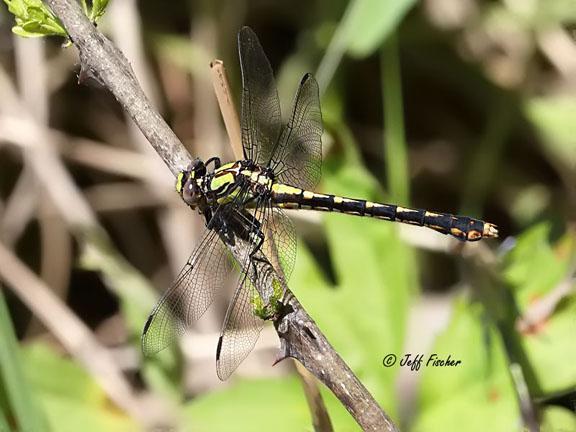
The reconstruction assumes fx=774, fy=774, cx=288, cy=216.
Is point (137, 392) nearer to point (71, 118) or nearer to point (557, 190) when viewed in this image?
point (71, 118)

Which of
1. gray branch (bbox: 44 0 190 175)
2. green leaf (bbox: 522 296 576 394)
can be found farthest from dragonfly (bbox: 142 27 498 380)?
green leaf (bbox: 522 296 576 394)

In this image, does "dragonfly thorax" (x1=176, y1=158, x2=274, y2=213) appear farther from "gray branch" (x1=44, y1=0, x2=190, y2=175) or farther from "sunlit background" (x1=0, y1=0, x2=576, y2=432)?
"sunlit background" (x1=0, y1=0, x2=576, y2=432)

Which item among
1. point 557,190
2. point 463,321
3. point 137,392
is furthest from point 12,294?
point 557,190

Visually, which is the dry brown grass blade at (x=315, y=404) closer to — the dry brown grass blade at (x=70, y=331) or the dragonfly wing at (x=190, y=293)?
the dragonfly wing at (x=190, y=293)

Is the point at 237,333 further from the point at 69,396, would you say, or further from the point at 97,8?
the point at 69,396

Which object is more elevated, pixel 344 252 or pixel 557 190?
pixel 557 190

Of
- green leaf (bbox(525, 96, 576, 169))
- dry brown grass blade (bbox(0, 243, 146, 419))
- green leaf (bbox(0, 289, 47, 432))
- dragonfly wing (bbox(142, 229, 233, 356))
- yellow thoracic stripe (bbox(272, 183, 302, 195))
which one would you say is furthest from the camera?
green leaf (bbox(525, 96, 576, 169))

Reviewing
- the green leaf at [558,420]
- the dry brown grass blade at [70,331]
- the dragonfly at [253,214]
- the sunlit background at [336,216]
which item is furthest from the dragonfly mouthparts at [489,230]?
the dry brown grass blade at [70,331]
